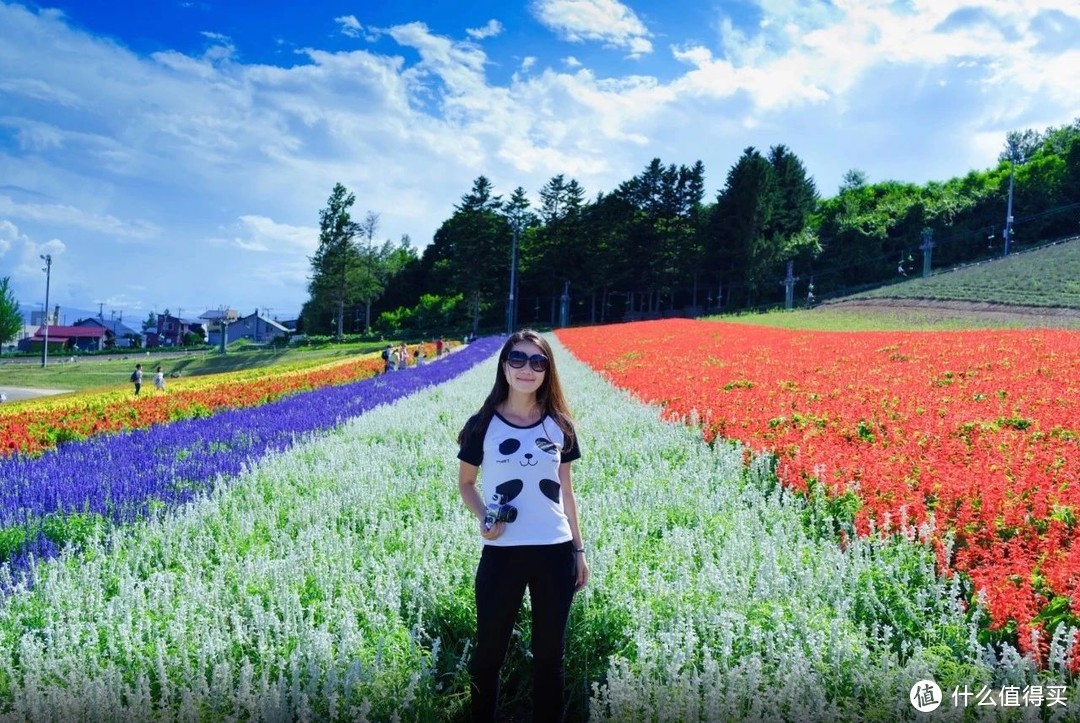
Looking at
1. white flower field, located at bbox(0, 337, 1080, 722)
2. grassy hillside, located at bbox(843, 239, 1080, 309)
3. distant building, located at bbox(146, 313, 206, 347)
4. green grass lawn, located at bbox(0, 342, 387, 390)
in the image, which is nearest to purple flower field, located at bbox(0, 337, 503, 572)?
white flower field, located at bbox(0, 337, 1080, 722)

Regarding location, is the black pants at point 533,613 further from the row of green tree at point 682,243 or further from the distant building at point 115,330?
the distant building at point 115,330

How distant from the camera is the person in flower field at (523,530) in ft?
9.57

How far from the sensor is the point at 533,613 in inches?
119

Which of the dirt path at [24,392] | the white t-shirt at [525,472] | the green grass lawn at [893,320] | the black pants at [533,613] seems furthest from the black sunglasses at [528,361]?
the dirt path at [24,392]

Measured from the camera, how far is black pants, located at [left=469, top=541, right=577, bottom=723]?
292cm

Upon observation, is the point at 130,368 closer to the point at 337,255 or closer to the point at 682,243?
the point at 337,255

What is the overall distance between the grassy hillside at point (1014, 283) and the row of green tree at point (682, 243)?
20.5 ft

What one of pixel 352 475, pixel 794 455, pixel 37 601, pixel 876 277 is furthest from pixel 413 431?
pixel 876 277

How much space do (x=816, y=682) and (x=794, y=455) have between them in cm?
367

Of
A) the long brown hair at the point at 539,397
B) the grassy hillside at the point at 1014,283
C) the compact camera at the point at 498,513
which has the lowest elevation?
the compact camera at the point at 498,513

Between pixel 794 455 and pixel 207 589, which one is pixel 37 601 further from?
pixel 794 455

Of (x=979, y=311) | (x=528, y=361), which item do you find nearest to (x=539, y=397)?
(x=528, y=361)

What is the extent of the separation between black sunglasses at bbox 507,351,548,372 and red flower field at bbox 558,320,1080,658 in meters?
2.45

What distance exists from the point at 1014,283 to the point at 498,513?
48.5 meters
